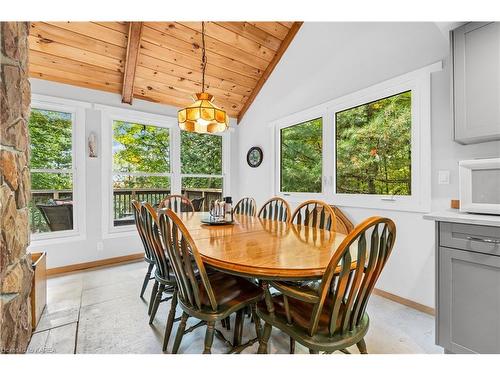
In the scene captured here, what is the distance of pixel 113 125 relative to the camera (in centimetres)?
362

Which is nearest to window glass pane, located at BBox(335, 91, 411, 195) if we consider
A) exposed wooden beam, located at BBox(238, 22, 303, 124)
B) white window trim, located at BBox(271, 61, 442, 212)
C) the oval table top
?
white window trim, located at BBox(271, 61, 442, 212)

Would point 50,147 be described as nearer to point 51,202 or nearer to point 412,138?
point 51,202

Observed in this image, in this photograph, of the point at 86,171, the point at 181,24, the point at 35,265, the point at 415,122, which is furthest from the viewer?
the point at 86,171

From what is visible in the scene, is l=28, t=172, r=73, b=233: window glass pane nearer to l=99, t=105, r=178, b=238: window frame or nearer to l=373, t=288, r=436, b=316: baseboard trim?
l=99, t=105, r=178, b=238: window frame

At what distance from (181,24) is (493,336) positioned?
154 inches

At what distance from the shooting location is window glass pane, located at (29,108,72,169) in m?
3.10

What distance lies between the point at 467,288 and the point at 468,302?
80 millimetres

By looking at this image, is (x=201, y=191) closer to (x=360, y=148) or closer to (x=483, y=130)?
(x=360, y=148)

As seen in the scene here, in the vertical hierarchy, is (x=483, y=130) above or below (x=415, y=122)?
below

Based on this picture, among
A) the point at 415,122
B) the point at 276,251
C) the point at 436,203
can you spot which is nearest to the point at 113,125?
the point at 276,251

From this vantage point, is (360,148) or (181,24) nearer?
(360,148)

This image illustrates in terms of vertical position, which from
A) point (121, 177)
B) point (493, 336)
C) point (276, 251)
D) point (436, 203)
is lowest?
point (493, 336)

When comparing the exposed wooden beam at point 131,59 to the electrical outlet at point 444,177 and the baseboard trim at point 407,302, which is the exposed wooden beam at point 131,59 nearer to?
the electrical outlet at point 444,177

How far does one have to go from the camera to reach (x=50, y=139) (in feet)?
10.5
